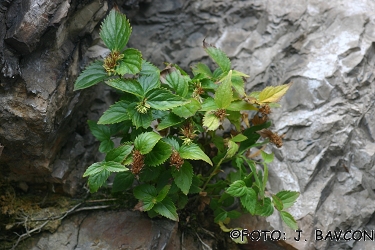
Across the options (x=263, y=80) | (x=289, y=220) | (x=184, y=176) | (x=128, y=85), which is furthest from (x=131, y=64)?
(x=289, y=220)

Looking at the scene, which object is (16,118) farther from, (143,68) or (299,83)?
(299,83)

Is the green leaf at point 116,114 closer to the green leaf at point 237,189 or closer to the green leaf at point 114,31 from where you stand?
the green leaf at point 114,31

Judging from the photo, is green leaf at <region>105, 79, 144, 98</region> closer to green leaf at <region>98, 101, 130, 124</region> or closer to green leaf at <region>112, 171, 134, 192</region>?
green leaf at <region>98, 101, 130, 124</region>

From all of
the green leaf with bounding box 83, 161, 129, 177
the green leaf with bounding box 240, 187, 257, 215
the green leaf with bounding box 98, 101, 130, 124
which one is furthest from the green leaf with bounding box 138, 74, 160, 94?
the green leaf with bounding box 240, 187, 257, 215

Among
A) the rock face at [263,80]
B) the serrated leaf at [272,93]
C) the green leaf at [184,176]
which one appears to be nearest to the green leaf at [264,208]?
the rock face at [263,80]

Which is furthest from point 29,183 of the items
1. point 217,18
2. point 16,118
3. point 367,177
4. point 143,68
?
point 367,177

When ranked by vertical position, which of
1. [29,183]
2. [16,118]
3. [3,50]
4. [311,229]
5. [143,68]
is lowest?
[311,229]

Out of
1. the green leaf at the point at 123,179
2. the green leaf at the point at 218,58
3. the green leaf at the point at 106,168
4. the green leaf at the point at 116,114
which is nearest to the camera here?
the green leaf at the point at 106,168

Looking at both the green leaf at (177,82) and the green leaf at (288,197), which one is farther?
the green leaf at (288,197)
